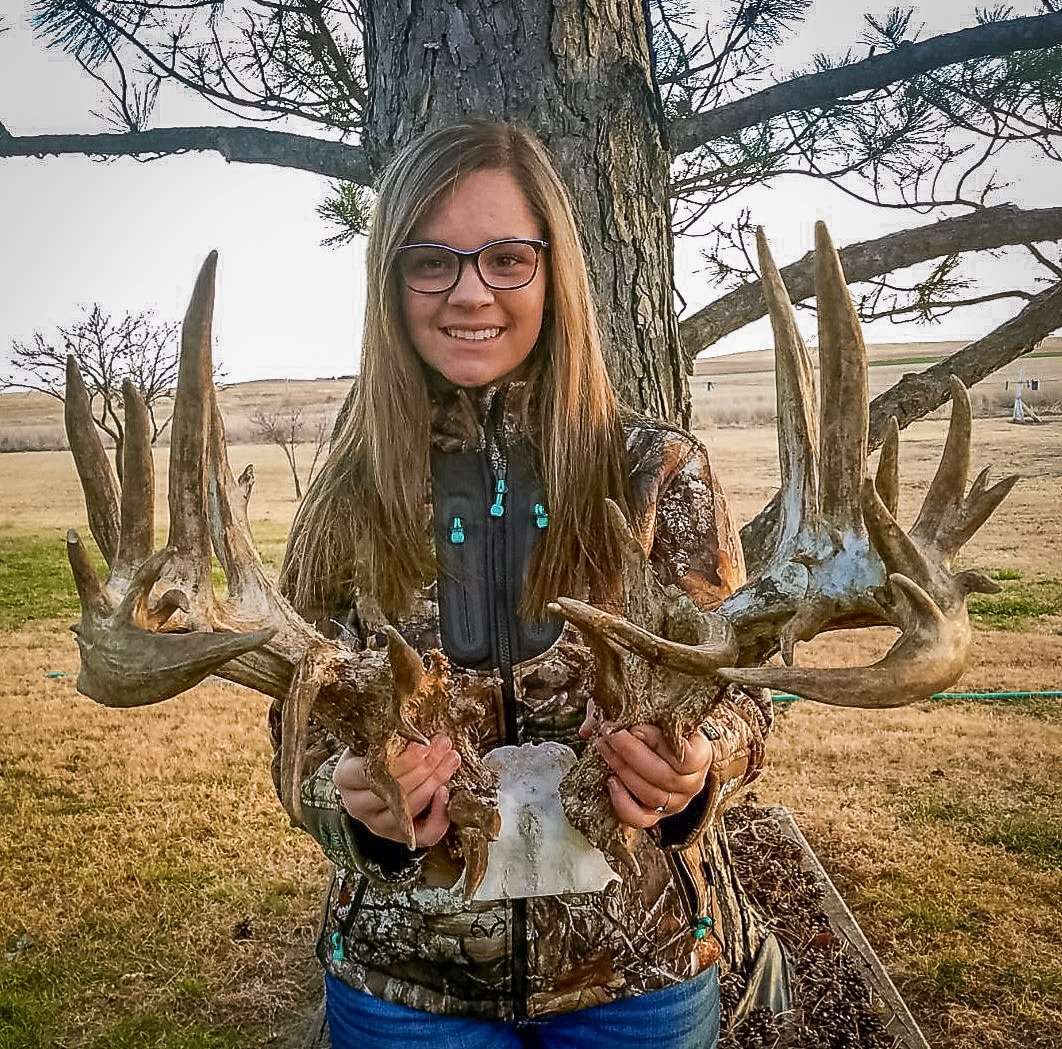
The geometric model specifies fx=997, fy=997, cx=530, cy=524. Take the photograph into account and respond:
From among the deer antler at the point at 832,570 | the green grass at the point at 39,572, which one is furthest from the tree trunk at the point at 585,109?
the green grass at the point at 39,572

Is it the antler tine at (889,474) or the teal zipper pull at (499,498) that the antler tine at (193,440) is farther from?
the antler tine at (889,474)

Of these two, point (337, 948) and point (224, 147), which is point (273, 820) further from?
point (224, 147)

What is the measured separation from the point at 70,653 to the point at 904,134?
7.81 ft

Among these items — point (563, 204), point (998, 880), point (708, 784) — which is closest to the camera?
point (708, 784)

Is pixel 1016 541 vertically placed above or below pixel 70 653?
above

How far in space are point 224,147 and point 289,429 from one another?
0.68 m

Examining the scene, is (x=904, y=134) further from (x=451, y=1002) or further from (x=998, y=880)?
(x=451, y=1002)

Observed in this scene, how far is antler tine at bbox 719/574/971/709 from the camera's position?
2.68 feet

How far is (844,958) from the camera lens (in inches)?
78.4

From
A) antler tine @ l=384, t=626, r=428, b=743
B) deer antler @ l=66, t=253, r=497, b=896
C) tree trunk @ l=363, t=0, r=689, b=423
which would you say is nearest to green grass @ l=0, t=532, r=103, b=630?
tree trunk @ l=363, t=0, r=689, b=423

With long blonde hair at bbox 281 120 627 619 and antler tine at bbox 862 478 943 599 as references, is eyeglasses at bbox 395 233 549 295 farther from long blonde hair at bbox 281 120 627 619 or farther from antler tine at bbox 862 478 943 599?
antler tine at bbox 862 478 943 599

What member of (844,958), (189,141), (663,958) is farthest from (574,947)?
(189,141)

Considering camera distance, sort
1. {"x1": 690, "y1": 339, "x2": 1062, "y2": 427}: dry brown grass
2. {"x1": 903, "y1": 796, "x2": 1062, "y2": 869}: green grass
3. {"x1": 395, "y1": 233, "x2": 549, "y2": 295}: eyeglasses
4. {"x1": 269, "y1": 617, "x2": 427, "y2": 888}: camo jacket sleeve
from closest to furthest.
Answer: {"x1": 269, "y1": 617, "x2": 427, "y2": 888}: camo jacket sleeve < {"x1": 395, "y1": 233, "x2": 549, "y2": 295}: eyeglasses < {"x1": 903, "y1": 796, "x2": 1062, "y2": 869}: green grass < {"x1": 690, "y1": 339, "x2": 1062, "y2": 427}: dry brown grass

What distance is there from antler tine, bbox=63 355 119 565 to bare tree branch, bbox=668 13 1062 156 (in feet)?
4.25
